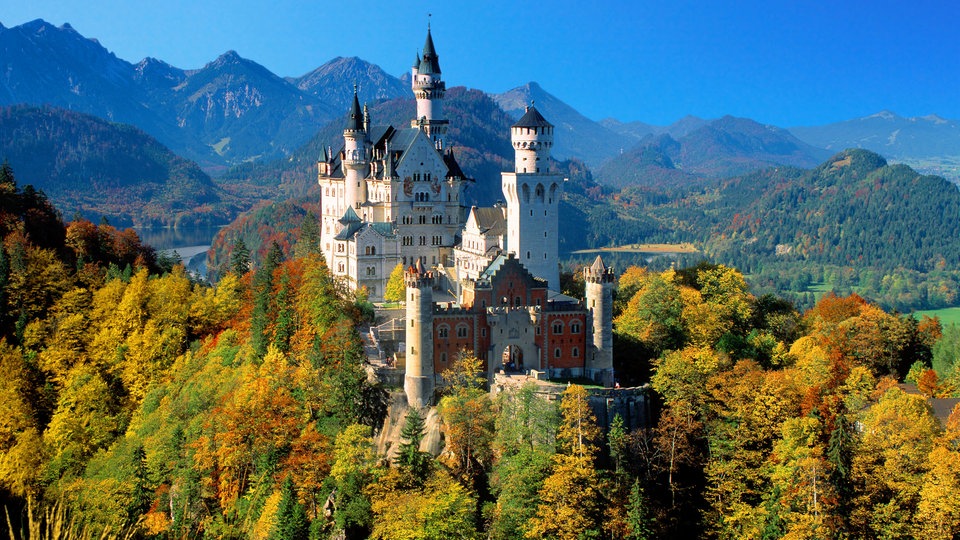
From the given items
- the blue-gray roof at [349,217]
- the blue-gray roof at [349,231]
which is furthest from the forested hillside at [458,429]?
the blue-gray roof at [349,217]

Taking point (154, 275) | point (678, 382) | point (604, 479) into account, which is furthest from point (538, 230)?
point (154, 275)

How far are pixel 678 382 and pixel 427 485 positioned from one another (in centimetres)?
1436

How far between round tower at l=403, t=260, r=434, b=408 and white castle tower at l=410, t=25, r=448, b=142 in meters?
34.8

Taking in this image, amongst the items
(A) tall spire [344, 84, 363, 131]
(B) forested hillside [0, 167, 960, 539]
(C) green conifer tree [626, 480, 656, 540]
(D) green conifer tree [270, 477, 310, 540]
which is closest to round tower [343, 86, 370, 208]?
(A) tall spire [344, 84, 363, 131]

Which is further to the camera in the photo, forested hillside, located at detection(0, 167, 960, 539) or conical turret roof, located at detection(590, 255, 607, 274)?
conical turret roof, located at detection(590, 255, 607, 274)

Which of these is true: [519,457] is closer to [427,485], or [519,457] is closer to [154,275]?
[427,485]

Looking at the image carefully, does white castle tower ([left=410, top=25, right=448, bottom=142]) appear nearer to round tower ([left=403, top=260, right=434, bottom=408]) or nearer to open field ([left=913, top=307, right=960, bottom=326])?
round tower ([left=403, top=260, right=434, bottom=408])

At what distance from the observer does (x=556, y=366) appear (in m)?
60.4

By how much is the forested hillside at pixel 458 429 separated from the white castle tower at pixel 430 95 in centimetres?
1839

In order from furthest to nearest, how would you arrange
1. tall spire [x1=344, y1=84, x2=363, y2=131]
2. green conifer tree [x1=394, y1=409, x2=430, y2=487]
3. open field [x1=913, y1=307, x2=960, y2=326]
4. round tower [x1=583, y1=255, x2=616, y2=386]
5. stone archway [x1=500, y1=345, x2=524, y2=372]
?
open field [x1=913, y1=307, x2=960, y2=326] < tall spire [x1=344, y1=84, x2=363, y2=131] < round tower [x1=583, y1=255, x2=616, y2=386] < stone archway [x1=500, y1=345, x2=524, y2=372] < green conifer tree [x1=394, y1=409, x2=430, y2=487]

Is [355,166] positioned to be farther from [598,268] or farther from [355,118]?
[598,268]

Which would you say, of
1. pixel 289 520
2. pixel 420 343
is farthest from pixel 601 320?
pixel 289 520

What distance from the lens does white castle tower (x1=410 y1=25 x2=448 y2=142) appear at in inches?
3585

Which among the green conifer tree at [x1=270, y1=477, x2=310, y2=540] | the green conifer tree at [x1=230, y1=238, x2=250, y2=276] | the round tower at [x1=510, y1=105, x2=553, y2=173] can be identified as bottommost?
the green conifer tree at [x1=270, y1=477, x2=310, y2=540]
